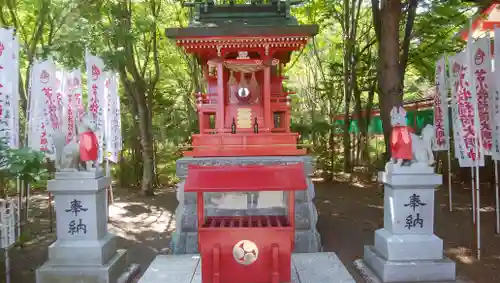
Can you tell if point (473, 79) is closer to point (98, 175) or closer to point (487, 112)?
point (487, 112)

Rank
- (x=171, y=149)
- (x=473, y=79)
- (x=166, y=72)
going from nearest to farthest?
1. (x=473, y=79)
2. (x=166, y=72)
3. (x=171, y=149)

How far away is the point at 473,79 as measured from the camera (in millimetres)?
7723

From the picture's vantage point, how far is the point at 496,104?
25.5 ft

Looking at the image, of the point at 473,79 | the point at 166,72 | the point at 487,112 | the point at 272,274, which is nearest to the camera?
the point at 272,274

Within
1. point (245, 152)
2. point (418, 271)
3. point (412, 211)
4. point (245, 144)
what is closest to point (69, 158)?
point (245, 152)

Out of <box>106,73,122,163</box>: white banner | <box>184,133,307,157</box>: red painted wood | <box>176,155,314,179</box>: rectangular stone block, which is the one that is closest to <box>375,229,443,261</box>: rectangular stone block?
<box>176,155,314,179</box>: rectangular stone block

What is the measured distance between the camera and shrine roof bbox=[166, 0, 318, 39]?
9.74 metres

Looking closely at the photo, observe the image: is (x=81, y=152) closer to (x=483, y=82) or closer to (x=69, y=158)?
(x=69, y=158)

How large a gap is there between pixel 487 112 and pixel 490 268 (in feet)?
10.5

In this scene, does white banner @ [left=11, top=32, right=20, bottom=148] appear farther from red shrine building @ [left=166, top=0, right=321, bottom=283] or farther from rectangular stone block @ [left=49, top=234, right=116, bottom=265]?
red shrine building @ [left=166, top=0, right=321, bottom=283]

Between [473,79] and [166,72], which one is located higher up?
[166,72]

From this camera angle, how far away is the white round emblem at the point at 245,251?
5.56 m

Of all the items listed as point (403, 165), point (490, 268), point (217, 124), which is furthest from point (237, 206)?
point (490, 268)

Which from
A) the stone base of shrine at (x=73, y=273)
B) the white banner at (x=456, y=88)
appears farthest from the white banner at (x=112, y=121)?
the white banner at (x=456, y=88)
